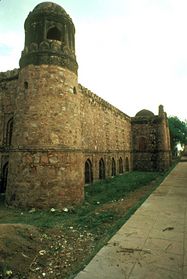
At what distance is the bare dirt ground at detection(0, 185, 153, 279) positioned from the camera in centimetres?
427

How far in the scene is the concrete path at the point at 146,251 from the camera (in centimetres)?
377

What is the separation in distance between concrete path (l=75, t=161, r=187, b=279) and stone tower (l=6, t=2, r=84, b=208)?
378 cm

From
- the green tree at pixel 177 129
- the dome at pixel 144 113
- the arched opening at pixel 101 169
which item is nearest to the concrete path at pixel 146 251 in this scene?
the arched opening at pixel 101 169

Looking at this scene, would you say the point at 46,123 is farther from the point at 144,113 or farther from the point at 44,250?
the point at 144,113

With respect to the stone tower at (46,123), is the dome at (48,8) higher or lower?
higher

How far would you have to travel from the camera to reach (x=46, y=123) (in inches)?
383

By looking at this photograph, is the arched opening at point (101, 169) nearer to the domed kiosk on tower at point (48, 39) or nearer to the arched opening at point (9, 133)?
the arched opening at point (9, 133)

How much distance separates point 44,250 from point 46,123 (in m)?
5.60

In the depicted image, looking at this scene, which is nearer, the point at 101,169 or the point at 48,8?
the point at 48,8

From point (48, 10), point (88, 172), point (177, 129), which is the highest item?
point (48, 10)

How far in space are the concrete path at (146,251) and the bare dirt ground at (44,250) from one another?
1.55 feet

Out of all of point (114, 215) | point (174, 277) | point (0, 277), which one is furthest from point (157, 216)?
point (0, 277)

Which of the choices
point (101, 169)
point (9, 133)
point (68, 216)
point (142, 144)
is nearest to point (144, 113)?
point (142, 144)

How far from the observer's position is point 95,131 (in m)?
16.6
